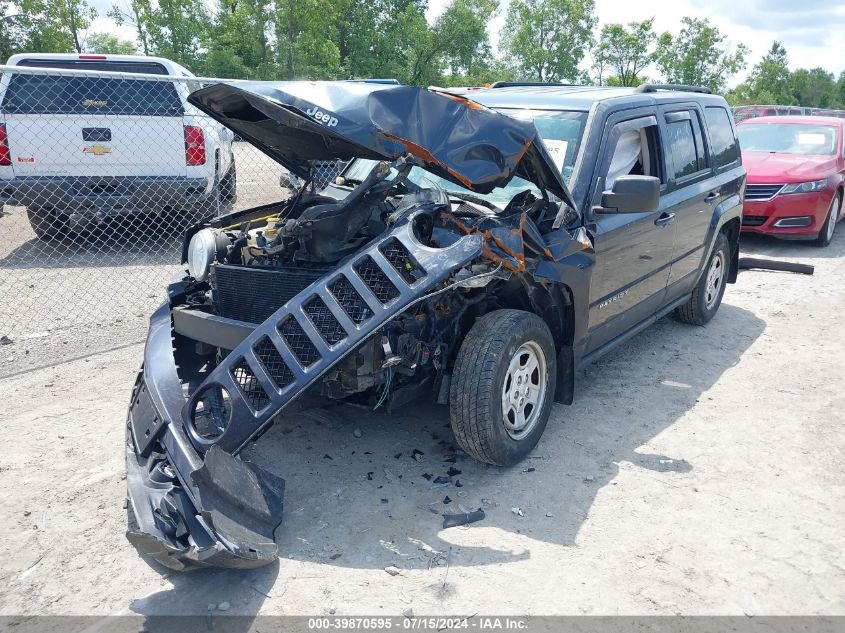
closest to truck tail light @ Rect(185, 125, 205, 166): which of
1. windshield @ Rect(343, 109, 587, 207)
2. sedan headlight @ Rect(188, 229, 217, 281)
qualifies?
sedan headlight @ Rect(188, 229, 217, 281)

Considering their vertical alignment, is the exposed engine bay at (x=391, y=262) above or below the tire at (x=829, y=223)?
above

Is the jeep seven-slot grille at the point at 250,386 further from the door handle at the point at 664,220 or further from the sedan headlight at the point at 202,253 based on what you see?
the door handle at the point at 664,220

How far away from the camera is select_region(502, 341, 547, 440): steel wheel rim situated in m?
3.75

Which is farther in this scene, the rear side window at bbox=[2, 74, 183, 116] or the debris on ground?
the rear side window at bbox=[2, 74, 183, 116]

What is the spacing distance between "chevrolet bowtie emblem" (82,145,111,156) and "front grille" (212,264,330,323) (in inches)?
207

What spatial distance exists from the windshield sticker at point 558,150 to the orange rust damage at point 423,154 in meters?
0.94

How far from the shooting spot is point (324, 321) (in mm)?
3236

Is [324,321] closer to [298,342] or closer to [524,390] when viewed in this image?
[298,342]

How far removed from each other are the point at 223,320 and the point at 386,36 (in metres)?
41.4

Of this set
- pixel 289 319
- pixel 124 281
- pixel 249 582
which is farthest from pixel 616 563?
pixel 124 281

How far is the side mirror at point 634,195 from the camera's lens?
4.01 meters

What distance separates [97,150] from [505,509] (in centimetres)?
686

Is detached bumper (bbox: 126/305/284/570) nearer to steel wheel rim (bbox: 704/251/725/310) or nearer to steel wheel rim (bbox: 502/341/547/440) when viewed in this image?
steel wheel rim (bbox: 502/341/547/440)

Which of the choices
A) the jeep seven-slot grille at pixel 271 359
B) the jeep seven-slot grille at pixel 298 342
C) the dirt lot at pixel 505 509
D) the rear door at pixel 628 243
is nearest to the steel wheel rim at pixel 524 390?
the dirt lot at pixel 505 509
